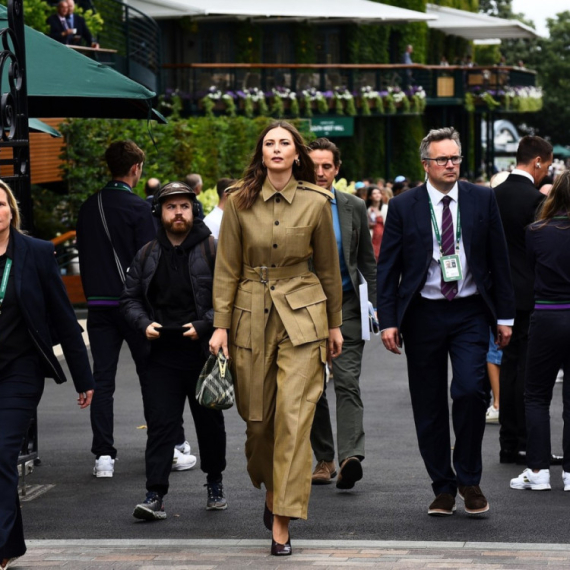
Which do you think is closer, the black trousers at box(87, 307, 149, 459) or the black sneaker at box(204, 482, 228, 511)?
the black sneaker at box(204, 482, 228, 511)

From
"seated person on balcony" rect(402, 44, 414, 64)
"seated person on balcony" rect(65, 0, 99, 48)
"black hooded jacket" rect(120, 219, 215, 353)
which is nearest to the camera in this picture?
"black hooded jacket" rect(120, 219, 215, 353)

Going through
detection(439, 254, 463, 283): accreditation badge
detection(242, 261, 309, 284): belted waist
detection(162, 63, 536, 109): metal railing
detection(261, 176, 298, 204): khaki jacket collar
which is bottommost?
detection(439, 254, 463, 283): accreditation badge

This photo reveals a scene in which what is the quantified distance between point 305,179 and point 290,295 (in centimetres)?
61

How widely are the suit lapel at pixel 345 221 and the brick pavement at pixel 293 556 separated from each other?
209cm

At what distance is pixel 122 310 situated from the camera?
722 cm

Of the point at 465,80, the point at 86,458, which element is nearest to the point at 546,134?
the point at 465,80

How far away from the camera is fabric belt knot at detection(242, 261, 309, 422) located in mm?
6359

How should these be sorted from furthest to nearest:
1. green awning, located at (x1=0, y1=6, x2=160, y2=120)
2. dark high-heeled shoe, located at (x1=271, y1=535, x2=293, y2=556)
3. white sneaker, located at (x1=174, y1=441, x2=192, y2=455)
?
white sneaker, located at (x1=174, y1=441, x2=192, y2=455), green awning, located at (x1=0, y1=6, x2=160, y2=120), dark high-heeled shoe, located at (x1=271, y1=535, x2=293, y2=556)

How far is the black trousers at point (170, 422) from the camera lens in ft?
23.4

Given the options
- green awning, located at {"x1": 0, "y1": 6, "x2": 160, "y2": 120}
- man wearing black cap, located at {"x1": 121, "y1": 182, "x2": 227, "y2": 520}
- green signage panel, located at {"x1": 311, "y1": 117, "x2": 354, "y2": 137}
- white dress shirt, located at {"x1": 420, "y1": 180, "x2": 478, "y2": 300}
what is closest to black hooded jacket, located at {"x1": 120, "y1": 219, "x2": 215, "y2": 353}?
man wearing black cap, located at {"x1": 121, "y1": 182, "x2": 227, "y2": 520}

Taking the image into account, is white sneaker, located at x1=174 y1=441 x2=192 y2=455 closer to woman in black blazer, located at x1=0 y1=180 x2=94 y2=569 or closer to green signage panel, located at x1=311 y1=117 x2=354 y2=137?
woman in black blazer, located at x1=0 y1=180 x2=94 y2=569

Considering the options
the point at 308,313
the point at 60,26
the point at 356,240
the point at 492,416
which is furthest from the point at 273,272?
the point at 60,26

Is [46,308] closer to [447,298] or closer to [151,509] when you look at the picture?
[151,509]

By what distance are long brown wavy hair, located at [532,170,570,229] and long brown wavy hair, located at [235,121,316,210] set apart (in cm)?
177
